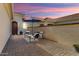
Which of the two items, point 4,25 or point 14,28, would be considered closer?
point 14,28

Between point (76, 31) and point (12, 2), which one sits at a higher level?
point (12, 2)

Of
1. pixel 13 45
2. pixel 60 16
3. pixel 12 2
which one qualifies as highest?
pixel 12 2

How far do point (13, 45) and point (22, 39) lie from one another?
15cm

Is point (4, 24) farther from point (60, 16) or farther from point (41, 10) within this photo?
point (60, 16)

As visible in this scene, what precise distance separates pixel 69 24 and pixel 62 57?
455 millimetres

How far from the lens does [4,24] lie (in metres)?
2.87

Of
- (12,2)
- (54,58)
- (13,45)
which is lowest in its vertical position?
(54,58)

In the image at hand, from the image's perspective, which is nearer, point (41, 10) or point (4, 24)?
point (41, 10)

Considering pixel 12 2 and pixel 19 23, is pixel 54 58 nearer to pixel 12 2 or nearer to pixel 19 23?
pixel 19 23

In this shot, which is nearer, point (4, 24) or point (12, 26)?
point (12, 26)

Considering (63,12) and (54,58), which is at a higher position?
(63,12)

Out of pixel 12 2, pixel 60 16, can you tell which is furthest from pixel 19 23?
pixel 60 16

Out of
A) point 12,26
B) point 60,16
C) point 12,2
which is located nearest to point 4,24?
point 12,26

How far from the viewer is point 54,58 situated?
2.61 meters
